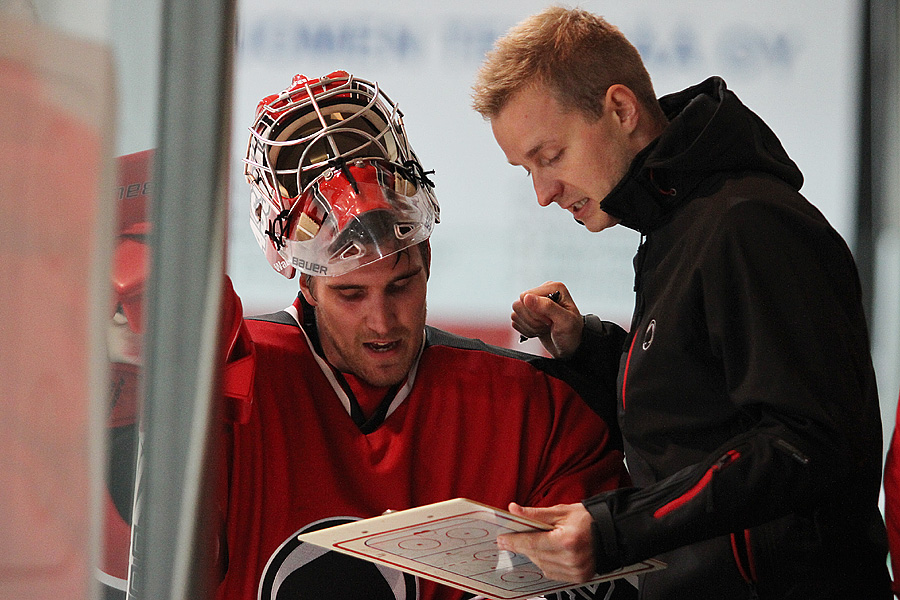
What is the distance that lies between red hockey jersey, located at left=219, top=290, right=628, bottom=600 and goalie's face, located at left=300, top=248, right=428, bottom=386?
0.11ft

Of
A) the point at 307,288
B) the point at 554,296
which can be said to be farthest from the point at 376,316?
the point at 554,296

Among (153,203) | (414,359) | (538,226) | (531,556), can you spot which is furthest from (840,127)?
(153,203)

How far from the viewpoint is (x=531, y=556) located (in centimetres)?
99

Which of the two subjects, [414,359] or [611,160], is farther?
[414,359]

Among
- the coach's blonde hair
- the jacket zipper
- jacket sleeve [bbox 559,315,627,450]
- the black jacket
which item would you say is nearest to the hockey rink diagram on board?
the black jacket

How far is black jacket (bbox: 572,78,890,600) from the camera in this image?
2.97 ft

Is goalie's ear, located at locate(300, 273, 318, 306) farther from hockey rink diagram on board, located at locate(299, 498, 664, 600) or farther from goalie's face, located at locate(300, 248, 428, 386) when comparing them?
hockey rink diagram on board, located at locate(299, 498, 664, 600)

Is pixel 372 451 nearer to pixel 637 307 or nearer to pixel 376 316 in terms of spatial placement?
pixel 376 316

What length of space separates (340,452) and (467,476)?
0.63 ft

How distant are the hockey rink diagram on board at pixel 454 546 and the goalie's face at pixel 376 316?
0.42 meters

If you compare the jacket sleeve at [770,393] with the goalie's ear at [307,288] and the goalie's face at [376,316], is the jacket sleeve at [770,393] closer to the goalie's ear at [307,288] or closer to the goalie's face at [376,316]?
the goalie's face at [376,316]

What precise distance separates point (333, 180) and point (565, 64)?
1.30ft

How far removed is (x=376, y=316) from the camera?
143cm

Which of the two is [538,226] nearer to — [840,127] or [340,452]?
[840,127]
